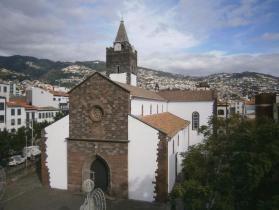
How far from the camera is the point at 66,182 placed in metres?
23.8

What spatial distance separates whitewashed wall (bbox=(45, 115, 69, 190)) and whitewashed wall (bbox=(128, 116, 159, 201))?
616 centimetres

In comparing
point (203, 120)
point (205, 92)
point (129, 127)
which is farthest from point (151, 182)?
point (205, 92)

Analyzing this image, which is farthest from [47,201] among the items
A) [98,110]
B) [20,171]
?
[20,171]

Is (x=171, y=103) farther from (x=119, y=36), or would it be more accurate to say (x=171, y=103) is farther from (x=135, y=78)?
(x=119, y=36)

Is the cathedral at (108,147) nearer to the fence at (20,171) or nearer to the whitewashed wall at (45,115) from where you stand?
the fence at (20,171)

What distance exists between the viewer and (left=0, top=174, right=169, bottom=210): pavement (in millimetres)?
20078

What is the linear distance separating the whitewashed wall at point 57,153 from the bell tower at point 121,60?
509 inches

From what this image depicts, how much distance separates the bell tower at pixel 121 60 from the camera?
35.2m

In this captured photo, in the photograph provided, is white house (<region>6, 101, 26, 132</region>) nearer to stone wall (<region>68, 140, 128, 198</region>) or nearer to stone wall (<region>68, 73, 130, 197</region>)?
stone wall (<region>68, 73, 130, 197</region>)

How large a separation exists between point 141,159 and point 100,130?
14.2ft

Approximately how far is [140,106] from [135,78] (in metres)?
11.6

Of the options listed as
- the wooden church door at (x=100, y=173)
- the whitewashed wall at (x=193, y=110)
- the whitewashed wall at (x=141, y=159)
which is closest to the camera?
the whitewashed wall at (x=141, y=159)

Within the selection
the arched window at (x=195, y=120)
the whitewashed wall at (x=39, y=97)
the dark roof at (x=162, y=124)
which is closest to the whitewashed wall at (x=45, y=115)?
the whitewashed wall at (x=39, y=97)

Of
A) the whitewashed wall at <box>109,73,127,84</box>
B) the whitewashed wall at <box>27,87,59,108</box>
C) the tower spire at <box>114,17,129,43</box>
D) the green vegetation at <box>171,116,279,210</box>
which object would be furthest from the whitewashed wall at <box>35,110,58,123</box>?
the green vegetation at <box>171,116,279,210</box>
